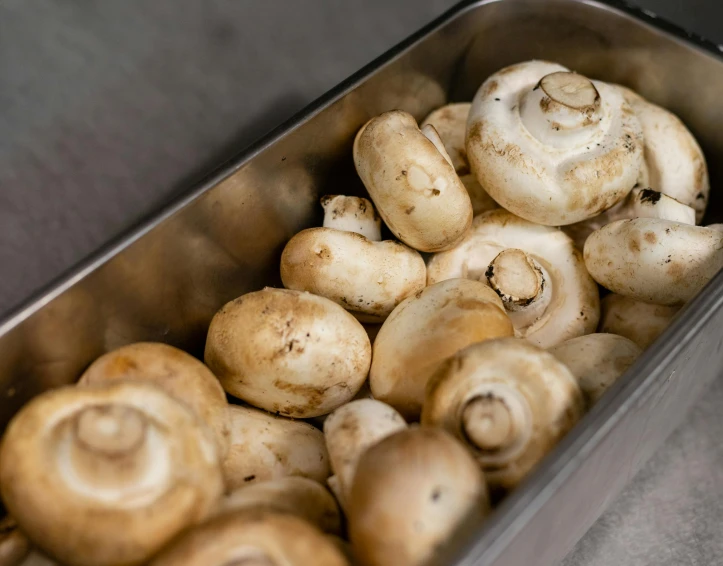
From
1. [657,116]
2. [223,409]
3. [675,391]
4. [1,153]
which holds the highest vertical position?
[1,153]

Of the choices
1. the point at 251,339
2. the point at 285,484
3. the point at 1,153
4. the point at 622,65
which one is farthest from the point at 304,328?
the point at 1,153

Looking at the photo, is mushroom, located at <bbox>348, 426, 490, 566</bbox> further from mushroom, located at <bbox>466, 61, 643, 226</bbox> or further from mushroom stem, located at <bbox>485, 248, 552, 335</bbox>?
mushroom, located at <bbox>466, 61, 643, 226</bbox>

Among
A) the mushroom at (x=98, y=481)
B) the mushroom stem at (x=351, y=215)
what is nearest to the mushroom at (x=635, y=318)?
the mushroom stem at (x=351, y=215)

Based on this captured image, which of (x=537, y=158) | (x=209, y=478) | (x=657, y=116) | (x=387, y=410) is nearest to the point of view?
(x=209, y=478)

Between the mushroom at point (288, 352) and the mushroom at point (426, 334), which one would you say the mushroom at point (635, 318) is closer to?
the mushroom at point (426, 334)

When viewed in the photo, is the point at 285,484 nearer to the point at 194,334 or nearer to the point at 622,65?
the point at 194,334

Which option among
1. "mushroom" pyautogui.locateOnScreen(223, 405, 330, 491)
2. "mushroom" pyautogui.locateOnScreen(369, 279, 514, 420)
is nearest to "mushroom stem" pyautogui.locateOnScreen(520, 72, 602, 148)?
"mushroom" pyautogui.locateOnScreen(369, 279, 514, 420)

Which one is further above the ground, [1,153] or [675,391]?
[1,153]

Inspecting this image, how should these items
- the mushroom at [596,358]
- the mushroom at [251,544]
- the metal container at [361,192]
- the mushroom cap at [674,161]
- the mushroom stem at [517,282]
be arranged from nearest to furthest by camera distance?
1. the mushroom at [251,544]
2. the metal container at [361,192]
3. the mushroom at [596,358]
4. the mushroom stem at [517,282]
5. the mushroom cap at [674,161]

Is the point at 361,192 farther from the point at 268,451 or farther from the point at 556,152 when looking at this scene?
the point at 268,451
